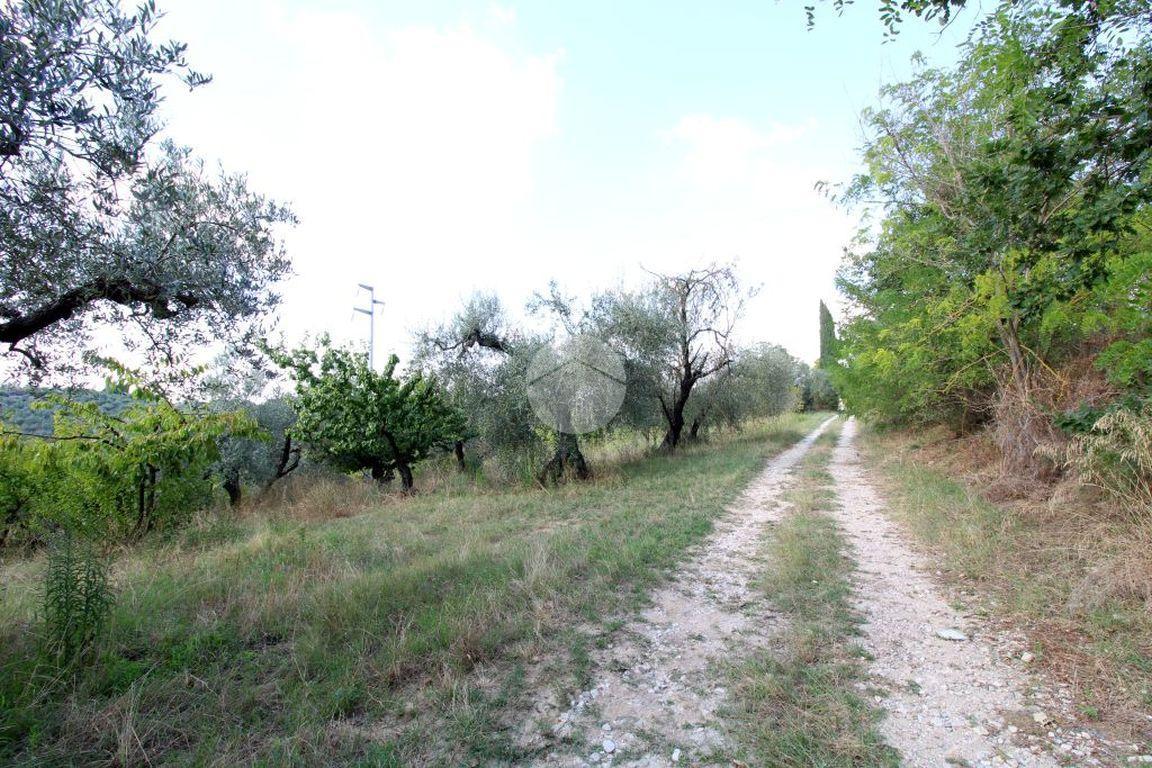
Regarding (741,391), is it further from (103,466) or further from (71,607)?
(71,607)

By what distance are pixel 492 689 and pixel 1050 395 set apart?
9.08 metres

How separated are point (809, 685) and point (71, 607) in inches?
192

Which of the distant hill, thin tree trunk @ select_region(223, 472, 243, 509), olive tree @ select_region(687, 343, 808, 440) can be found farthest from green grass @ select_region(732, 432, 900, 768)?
olive tree @ select_region(687, 343, 808, 440)

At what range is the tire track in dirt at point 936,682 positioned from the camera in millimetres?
2508

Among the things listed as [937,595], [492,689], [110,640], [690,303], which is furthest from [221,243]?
[690,303]

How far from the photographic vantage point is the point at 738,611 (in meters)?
4.29

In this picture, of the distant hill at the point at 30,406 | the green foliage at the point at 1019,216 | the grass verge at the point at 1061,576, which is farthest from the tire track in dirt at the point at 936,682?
the distant hill at the point at 30,406

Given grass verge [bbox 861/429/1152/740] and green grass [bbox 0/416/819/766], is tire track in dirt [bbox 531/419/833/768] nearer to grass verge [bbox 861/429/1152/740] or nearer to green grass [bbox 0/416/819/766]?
green grass [bbox 0/416/819/766]

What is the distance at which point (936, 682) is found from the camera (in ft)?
10.2

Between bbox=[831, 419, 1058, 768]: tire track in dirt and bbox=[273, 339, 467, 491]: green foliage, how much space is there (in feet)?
35.4

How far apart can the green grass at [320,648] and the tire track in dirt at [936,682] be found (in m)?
1.96

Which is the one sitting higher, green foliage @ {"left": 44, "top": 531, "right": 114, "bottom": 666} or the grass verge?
green foliage @ {"left": 44, "top": 531, "right": 114, "bottom": 666}

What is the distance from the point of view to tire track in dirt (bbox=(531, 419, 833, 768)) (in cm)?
260

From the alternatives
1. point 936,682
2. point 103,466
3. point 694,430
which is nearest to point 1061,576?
point 936,682
